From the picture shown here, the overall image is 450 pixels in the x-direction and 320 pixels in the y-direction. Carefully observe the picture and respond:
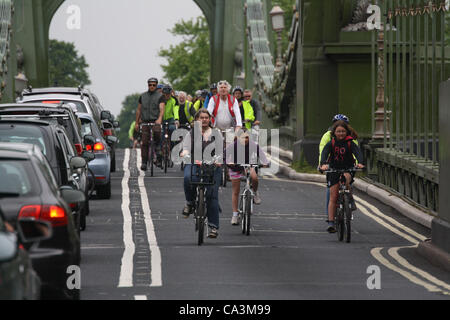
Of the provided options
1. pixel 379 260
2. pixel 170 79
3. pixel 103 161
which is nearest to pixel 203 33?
pixel 170 79

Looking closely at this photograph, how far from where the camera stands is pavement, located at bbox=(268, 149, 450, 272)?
609 inches

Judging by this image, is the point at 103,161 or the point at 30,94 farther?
the point at 30,94

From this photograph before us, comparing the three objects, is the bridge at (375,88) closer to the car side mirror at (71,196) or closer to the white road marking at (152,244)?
the white road marking at (152,244)

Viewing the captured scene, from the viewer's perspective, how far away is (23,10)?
59594 millimetres

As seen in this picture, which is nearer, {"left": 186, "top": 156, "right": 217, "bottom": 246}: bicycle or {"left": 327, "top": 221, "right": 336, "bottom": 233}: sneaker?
{"left": 186, "top": 156, "right": 217, "bottom": 246}: bicycle

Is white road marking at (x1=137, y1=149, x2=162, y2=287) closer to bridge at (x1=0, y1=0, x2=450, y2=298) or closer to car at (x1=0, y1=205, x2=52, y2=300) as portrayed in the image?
bridge at (x1=0, y1=0, x2=450, y2=298)

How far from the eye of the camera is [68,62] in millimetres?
142750

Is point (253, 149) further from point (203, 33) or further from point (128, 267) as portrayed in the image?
point (203, 33)

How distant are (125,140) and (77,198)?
16274 cm

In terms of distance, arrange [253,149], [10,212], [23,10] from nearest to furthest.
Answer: [10,212], [253,149], [23,10]

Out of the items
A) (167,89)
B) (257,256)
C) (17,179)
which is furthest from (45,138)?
(167,89)

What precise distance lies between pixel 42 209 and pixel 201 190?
6.88 m

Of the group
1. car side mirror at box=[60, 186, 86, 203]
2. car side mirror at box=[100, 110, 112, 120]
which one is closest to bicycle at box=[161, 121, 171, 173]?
car side mirror at box=[100, 110, 112, 120]

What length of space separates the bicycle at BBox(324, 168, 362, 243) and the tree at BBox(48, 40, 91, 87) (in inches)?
4830
